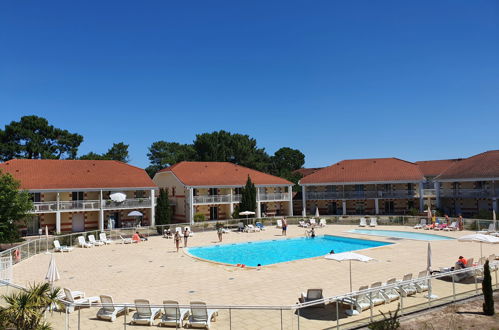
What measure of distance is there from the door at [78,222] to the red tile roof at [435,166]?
163 ft

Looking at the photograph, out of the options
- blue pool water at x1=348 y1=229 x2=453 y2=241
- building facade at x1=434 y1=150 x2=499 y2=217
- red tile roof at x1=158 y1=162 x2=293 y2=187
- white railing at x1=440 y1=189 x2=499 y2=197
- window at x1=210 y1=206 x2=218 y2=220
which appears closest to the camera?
blue pool water at x1=348 y1=229 x2=453 y2=241

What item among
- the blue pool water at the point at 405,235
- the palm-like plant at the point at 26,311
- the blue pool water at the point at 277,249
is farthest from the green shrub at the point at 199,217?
the palm-like plant at the point at 26,311

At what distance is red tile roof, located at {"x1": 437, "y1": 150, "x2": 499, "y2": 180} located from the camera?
38406mm

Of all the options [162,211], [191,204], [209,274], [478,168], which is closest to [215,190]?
[191,204]

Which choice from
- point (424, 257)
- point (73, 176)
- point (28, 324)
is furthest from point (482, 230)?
point (73, 176)

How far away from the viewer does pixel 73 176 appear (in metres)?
36.4

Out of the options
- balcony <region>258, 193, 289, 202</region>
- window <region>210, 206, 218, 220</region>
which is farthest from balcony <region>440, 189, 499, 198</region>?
window <region>210, 206, 218, 220</region>

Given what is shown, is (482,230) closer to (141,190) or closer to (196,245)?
(196,245)

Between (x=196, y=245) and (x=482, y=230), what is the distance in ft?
72.7

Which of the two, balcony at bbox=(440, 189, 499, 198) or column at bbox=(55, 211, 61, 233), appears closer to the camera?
column at bbox=(55, 211, 61, 233)

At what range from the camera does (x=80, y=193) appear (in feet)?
118

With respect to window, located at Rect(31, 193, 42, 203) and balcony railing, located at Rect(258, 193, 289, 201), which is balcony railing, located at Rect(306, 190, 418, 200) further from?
window, located at Rect(31, 193, 42, 203)

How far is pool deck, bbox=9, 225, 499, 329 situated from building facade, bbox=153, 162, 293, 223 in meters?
15.5

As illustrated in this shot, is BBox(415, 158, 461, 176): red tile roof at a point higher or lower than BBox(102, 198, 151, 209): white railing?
higher
